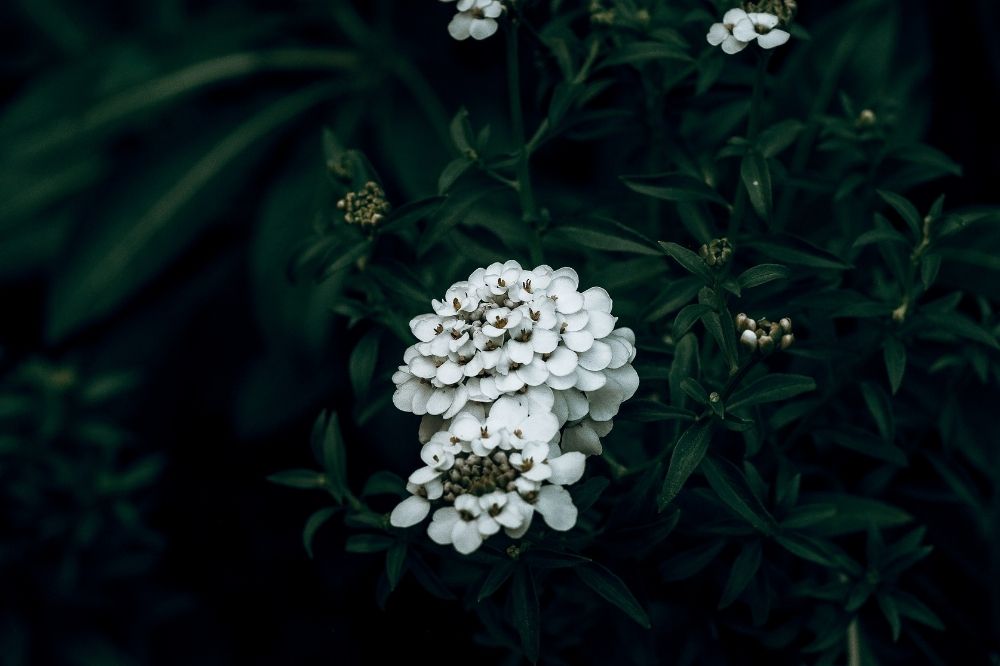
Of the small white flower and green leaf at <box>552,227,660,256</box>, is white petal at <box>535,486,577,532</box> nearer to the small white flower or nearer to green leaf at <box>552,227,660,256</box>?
green leaf at <box>552,227,660,256</box>

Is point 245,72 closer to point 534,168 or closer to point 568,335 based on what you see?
point 534,168

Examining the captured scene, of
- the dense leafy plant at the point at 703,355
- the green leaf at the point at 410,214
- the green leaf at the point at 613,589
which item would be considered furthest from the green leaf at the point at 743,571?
the green leaf at the point at 410,214

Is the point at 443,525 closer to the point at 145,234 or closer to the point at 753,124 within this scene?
the point at 753,124

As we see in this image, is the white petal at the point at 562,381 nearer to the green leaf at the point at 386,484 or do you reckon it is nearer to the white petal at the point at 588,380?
the white petal at the point at 588,380

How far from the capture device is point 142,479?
6.74ft

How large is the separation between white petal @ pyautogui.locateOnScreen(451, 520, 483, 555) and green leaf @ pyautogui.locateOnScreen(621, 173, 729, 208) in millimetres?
487

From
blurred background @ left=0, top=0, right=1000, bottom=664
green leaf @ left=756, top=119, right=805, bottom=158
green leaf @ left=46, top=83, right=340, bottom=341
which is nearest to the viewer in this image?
green leaf @ left=756, top=119, right=805, bottom=158

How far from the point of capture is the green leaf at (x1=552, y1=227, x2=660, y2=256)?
1205mm

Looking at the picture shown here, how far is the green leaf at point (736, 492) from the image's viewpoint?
106 cm

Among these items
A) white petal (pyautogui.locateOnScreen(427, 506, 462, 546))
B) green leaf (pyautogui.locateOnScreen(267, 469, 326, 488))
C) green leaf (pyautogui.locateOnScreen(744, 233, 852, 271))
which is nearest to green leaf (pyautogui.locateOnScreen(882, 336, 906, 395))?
green leaf (pyautogui.locateOnScreen(744, 233, 852, 271))

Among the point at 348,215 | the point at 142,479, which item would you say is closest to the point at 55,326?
the point at 142,479

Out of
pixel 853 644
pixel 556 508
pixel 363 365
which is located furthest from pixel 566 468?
pixel 853 644

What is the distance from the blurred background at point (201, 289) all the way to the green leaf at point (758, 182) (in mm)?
916

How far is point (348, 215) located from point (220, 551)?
4.90ft
